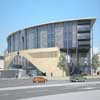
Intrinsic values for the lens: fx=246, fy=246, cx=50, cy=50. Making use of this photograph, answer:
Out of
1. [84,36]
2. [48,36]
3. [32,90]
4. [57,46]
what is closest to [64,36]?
[57,46]

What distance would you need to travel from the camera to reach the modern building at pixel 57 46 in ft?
330

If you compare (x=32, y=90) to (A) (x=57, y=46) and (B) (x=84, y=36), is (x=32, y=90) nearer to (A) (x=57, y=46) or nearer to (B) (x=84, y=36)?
(B) (x=84, y=36)

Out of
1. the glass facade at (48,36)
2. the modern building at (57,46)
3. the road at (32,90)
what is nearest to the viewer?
the road at (32,90)

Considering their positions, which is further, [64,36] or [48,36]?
[48,36]

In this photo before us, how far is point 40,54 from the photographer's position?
104875 millimetres

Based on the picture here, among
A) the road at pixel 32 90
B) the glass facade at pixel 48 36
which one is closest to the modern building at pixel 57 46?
the glass facade at pixel 48 36

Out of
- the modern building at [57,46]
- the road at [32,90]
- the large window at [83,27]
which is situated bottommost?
the road at [32,90]

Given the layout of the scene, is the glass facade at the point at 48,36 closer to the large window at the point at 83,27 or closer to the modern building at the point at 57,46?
the modern building at the point at 57,46

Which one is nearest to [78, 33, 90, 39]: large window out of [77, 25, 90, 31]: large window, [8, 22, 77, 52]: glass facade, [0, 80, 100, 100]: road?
[77, 25, 90, 31]: large window

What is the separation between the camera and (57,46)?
10406cm

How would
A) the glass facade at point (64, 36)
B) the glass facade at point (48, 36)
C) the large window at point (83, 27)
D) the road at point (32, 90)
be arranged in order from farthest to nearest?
the glass facade at point (48, 36) → the glass facade at point (64, 36) → the large window at point (83, 27) → the road at point (32, 90)

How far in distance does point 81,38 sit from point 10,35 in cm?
5274

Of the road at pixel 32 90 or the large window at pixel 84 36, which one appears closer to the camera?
the road at pixel 32 90

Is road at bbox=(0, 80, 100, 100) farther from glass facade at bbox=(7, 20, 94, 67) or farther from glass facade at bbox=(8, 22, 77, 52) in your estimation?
glass facade at bbox=(8, 22, 77, 52)
